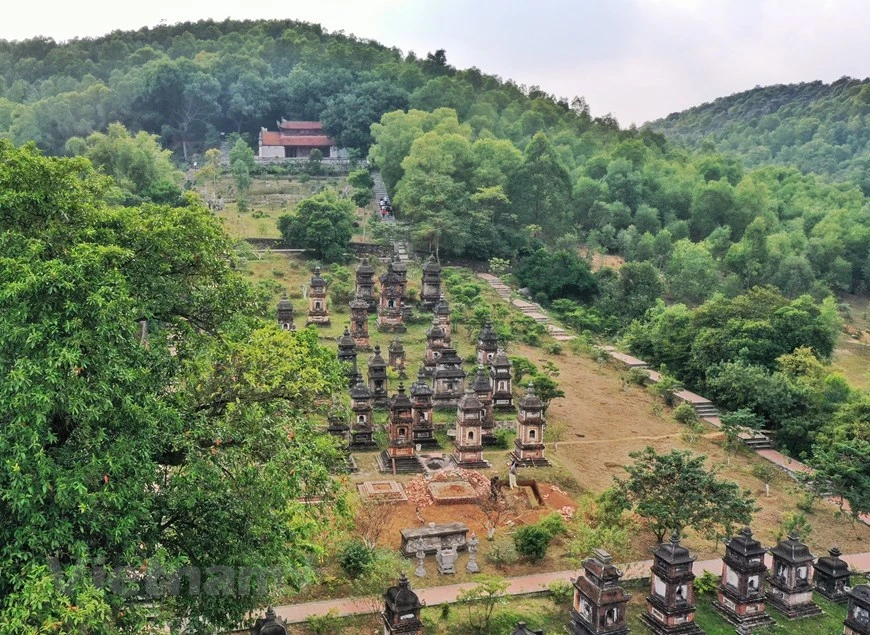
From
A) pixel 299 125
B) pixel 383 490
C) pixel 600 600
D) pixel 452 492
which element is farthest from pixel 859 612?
pixel 299 125

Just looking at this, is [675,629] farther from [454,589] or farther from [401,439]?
[401,439]

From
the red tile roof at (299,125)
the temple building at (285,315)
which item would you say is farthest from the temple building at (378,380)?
the red tile roof at (299,125)

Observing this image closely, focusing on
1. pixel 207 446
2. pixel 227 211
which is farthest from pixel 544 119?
pixel 207 446

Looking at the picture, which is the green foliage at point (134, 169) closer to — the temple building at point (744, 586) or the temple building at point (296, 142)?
the temple building at point (296, 142)

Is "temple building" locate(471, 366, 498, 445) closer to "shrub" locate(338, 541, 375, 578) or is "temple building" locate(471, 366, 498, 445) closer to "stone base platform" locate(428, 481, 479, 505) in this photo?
"stone base platform" locate(428, 481, 479, 505)

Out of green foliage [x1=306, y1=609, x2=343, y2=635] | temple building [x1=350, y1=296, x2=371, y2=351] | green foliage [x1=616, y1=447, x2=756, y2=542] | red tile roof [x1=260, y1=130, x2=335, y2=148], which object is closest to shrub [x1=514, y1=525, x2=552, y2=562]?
green foliage [x1=616, y1=447, x2=756, y2=542]
